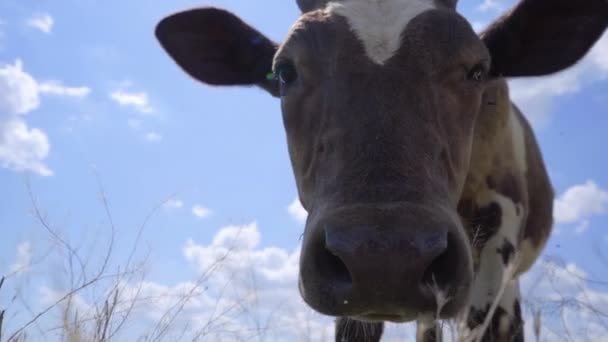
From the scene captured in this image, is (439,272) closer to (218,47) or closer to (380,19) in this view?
(380,19)

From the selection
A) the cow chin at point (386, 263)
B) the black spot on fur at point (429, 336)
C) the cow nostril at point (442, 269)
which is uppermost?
the cow chin at point (386, 263)

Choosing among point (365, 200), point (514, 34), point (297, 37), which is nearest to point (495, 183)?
point (514, 34)

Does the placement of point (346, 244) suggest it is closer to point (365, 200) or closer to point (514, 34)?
point (365, 200)

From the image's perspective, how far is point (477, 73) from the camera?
184 inches

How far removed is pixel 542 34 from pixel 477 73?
4.13 feet

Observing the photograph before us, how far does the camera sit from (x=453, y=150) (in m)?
4.25

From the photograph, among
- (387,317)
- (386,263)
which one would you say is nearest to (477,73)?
(387,317)

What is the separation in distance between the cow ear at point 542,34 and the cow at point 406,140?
0.4 inches

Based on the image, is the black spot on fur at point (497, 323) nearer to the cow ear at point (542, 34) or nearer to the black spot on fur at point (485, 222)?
the black spot on fur at point (485, 222)

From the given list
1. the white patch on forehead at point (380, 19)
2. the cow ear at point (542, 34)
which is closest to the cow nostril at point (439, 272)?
the white patch on forehead at point (380, 19)

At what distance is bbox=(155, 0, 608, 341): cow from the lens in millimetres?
2955

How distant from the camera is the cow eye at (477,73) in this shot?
4.62 meters

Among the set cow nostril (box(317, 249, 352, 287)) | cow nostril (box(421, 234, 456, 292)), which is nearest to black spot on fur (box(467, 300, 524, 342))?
cow nostril (box(421, 234, 456, 292))

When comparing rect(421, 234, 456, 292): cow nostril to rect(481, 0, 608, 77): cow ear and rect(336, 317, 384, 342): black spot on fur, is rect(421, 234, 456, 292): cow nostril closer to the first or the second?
rect(481, 0, 608, 77): cow ear
